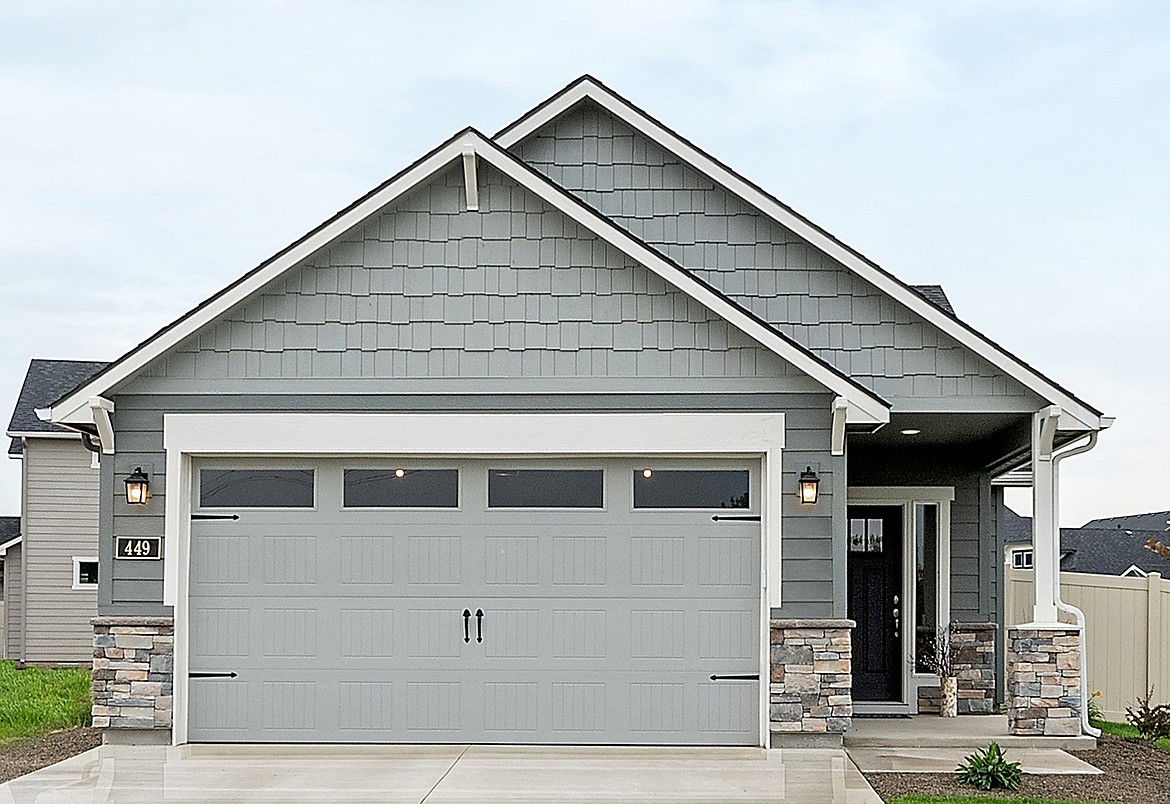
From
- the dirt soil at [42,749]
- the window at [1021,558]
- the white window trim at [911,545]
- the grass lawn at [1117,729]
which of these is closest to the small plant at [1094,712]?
the grass lawn at [1117,729]

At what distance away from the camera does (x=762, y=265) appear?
1259cm

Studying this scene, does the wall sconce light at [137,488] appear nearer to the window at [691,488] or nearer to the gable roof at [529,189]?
the gable roof at [529,189]

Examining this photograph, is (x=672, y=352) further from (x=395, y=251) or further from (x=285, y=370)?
(x=285, y=370)

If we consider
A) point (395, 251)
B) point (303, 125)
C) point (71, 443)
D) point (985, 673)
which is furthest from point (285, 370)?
point (71, 443)

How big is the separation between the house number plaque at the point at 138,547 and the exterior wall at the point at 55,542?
10924mm

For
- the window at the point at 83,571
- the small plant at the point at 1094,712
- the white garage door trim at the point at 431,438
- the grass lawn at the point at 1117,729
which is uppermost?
the white garage door trim at the point at 431,438

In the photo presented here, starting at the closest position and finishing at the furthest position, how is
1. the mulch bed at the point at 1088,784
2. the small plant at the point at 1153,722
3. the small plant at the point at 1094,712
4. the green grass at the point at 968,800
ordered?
the green grass at the point at 968,800
the mulch bed at the point at 1088,784
the small plant at the point at 1153,722
the small plant at the point at 1094,712

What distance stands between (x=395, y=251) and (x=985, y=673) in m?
7.10

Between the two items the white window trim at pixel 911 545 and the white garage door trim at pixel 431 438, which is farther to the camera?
the white window trim at pixel 911 545

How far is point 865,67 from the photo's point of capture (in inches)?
723

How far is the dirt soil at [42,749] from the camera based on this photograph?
416 inches

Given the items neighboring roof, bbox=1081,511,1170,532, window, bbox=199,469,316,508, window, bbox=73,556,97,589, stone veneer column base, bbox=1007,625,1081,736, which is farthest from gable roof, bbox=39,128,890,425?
neighboring roof, bbox=1081,511,1170,532

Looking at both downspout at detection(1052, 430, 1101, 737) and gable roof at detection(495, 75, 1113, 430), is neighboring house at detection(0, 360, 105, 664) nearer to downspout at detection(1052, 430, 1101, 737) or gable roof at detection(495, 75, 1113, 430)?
gable roof at detection(495, 75, 1113, 430)

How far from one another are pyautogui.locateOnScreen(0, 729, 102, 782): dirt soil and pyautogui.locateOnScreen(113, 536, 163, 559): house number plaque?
1.48 metres
